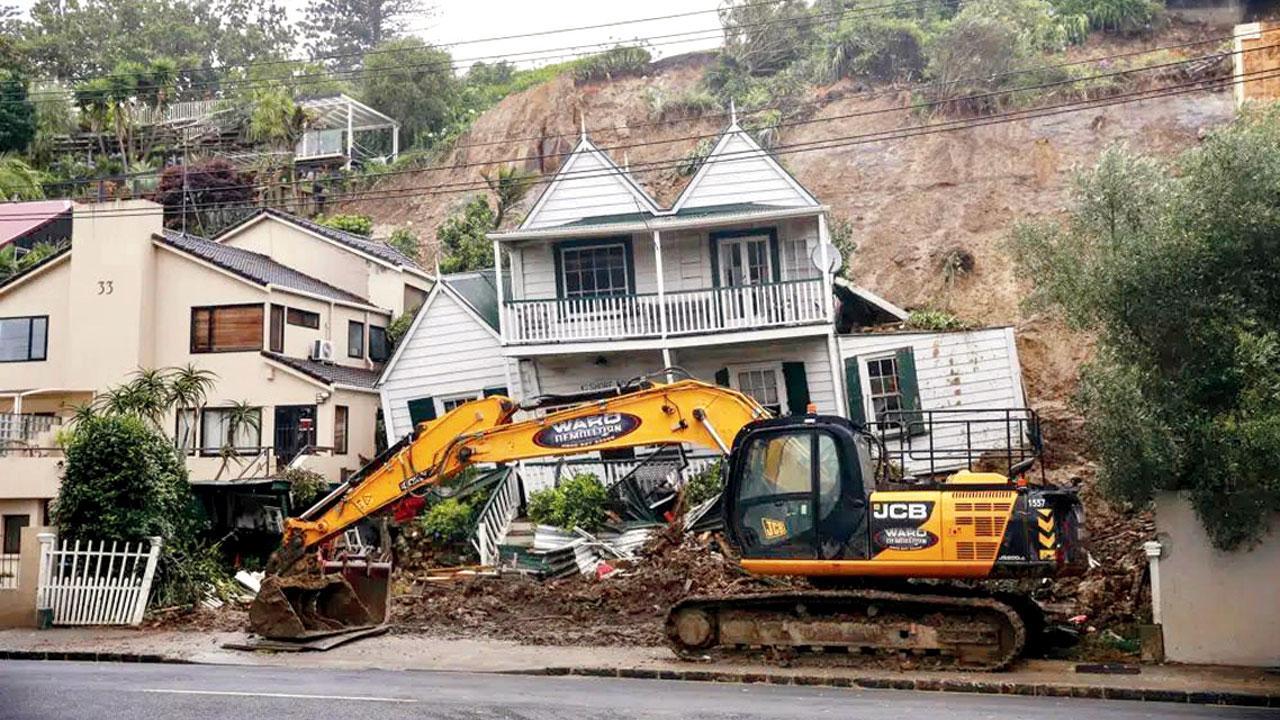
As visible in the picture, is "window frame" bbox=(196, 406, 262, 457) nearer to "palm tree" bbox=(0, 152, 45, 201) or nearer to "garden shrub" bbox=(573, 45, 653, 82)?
"palm tree" bbox=(0, 152, 45, 201)

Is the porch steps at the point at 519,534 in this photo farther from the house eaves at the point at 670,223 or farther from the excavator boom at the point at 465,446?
the house eaves at the point at 670,223

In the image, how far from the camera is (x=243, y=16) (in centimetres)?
8806

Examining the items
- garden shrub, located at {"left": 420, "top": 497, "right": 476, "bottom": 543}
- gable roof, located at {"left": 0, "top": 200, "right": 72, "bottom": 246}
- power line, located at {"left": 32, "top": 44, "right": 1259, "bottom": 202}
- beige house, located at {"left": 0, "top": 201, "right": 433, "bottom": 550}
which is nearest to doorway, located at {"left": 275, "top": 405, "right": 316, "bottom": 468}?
beige house, located at {"left": 0, "top": 201, "right": 433, "bottom": 550}

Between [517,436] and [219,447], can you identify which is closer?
[517,436]

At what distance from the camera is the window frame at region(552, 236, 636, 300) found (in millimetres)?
30312

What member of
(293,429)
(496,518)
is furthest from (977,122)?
(496,518)

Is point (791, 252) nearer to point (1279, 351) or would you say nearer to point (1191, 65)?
point (1279, 351)

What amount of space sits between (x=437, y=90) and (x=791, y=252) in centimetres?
3965

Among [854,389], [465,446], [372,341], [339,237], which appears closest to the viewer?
[465,446]

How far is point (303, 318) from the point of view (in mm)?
34219

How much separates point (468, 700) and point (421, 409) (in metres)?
20.0

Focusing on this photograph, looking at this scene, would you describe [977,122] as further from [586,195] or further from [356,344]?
[356,344]

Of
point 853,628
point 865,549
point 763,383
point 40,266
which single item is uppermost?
point 40,266

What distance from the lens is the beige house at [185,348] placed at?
31547 mm
